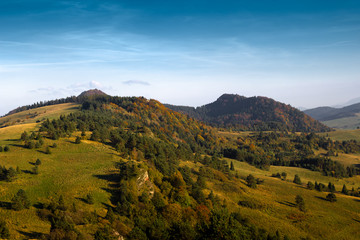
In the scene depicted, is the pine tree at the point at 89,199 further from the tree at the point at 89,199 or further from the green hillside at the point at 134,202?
the green hillside at the point at 134,202

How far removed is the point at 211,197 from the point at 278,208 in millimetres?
26658

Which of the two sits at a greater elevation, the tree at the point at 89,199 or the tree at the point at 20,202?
the tree at the point at 20,202

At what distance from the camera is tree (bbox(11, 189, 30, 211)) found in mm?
41384

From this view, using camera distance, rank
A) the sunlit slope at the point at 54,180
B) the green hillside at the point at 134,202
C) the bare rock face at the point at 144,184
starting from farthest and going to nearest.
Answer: the bare rock face at the point at 144,184 < the sunlit slope at the point at 54,180 < the green hillside at the point at 134,202

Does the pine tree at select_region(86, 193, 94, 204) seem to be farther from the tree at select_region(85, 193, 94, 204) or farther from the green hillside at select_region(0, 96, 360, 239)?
the green hillside at select_region(0, 96, 360, 239)

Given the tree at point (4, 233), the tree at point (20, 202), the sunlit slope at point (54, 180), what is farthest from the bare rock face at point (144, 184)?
the tree at point (4, 233)

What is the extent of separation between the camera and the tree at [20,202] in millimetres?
41384

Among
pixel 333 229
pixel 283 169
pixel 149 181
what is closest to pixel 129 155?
pixel 149 181

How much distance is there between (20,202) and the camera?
137 ft

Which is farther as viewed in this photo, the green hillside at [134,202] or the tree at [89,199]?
the tree at [89,199]

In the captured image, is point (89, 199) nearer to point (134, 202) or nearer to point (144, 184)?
point (134, 202)

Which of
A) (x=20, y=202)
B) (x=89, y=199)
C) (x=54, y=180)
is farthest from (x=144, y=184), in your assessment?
(x=20, y=202)

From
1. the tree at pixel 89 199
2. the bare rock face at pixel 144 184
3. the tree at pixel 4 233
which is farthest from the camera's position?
Answer: the bare rock face at pixel 144 184

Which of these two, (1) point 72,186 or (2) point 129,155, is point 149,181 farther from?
(2) point 129,155
